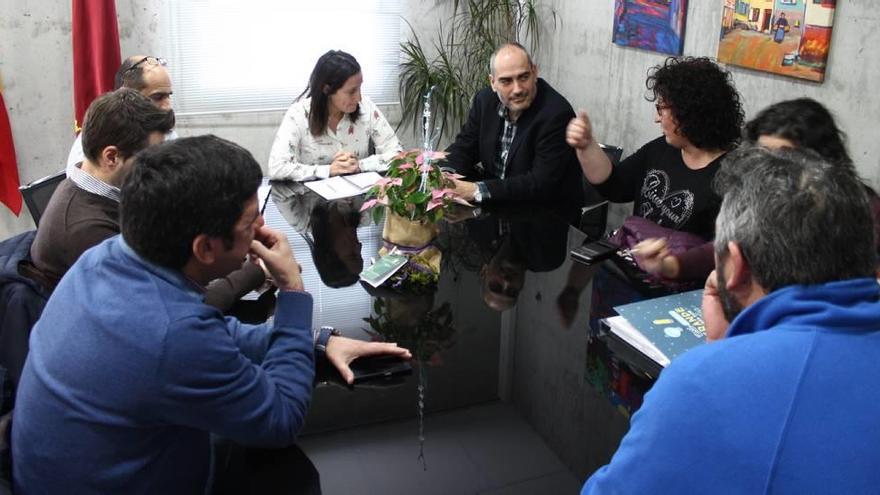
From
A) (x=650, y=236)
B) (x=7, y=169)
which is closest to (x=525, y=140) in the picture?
(x=650, y=236)

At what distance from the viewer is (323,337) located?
1.68m

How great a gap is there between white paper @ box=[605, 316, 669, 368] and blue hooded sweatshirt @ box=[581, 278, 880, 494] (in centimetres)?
63

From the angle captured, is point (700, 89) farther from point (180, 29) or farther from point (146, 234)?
point (180, 29)

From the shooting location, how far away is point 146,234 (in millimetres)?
1218

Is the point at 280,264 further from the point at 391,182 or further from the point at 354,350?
the point at 391,182

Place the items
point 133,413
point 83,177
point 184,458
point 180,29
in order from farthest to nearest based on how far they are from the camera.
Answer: point 180,29 → point 83,177 → point 184,458 → point 133,413

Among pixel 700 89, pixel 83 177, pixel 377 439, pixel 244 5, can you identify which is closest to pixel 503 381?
pixel 377 439

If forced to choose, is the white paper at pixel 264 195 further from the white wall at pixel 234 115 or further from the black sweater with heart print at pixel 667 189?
the white wall at pixel 234 115

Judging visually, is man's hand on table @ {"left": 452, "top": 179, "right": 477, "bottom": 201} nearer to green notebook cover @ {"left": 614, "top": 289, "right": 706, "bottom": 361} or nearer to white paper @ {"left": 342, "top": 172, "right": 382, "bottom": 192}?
white paper @ {"left": 342, "top": 172, "right": 382, "bottom": 192}

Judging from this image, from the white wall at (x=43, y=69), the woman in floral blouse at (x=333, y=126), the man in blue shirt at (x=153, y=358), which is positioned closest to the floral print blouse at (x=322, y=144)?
the woman in floral blouse at (x=333, y=126)

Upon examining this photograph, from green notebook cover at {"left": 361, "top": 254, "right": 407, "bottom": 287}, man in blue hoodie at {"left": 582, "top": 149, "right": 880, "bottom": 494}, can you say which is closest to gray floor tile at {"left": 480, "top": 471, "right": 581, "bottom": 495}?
man in blue hoodie at {"left": 582, "top": 149, "right": 880, "bottom": 494}

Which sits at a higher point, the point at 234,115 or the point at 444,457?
the point at 234,115

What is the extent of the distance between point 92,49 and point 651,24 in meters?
3.12

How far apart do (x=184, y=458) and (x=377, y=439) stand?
1.13ft
